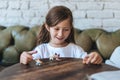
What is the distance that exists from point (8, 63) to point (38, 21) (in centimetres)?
40

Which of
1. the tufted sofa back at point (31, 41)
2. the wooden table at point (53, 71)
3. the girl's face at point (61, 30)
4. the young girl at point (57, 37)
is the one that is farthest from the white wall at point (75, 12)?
the wooden table at point (53, 71)

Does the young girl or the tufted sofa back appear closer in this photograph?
the young girl

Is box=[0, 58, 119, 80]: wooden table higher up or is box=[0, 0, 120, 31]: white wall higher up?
box=[0, 0, 120, 31]: white wall

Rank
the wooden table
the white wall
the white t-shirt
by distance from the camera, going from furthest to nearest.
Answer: the white wall → the white t-shirt → the wooden table

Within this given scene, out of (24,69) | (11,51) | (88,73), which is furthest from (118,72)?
(11,51)

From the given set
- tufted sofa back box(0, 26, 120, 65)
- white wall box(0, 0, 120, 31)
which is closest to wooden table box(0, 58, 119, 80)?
tufted sofa back box(0, 26, 120, 65)

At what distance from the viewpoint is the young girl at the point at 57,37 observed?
147 cm

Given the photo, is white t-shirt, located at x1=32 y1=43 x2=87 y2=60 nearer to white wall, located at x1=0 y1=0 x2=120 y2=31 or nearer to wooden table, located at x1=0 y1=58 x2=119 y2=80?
wooden table, located at x1=0 y1=58 x2=119 y2=80

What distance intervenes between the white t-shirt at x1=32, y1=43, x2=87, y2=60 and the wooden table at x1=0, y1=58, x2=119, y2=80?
0.19 m

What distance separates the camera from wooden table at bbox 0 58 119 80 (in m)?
1.14

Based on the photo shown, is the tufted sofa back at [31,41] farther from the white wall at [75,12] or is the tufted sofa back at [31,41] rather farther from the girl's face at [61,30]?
the girl's face at [61,30]

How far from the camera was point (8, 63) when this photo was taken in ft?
7.05

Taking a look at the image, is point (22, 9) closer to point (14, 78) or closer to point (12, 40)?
point (12, 40)

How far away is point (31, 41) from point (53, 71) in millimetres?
897
